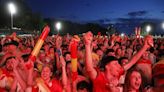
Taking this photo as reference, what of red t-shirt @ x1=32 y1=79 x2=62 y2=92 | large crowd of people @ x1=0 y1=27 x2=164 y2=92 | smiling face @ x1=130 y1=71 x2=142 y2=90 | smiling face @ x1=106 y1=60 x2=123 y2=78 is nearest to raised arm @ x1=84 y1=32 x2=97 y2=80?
large crowd of people @ x1=0 y1=27 x2=164 y2=92

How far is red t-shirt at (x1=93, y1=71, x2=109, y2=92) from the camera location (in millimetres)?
5308

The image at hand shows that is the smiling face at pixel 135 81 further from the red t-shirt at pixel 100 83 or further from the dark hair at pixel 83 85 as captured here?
the dark hair at pixel 83 85

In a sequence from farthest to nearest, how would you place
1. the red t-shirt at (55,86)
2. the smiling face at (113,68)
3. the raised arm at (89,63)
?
the red t-shirt at (55,86)
the raised arm at (89,63)
the smiling face at (113,68)

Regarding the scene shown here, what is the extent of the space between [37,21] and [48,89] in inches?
3209

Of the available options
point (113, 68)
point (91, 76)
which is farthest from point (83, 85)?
point (113, 68)

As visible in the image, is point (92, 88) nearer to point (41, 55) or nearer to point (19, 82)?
point (19, 82)

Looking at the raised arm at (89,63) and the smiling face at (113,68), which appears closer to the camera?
the smiling face at (113,68)

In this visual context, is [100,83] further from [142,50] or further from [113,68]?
[142,50]

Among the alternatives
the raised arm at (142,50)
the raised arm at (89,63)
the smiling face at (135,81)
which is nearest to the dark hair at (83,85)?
the raised arm at (89,63)

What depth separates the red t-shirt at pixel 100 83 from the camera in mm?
5308

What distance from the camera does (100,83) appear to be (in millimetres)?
5328

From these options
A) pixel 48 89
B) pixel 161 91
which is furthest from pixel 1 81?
pixel 161 91

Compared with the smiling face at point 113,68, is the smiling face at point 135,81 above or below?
below

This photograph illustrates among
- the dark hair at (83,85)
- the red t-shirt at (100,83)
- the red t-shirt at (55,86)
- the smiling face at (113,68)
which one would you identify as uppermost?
the smiling face at (113,68)
